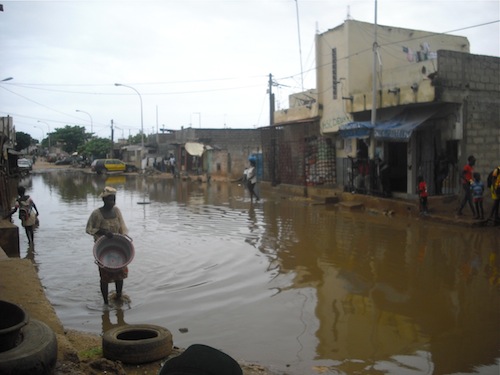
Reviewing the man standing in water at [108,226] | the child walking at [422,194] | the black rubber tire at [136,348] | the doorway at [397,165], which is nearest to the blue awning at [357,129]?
the doorway at [397,165]

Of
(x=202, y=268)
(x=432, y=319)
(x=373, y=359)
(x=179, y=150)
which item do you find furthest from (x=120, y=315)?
(x=179, y=150)

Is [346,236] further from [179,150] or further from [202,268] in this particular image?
[179,150]

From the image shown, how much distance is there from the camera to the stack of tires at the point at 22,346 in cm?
322

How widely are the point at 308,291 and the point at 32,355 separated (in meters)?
4.80

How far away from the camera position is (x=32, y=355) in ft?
10.8

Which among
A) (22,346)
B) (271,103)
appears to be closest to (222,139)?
(271,103)

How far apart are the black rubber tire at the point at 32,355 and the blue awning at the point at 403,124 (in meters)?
14.5

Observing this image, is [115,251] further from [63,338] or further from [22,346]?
[22,346]

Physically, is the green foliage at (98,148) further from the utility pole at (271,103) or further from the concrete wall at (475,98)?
the concrete wall at (475,98)

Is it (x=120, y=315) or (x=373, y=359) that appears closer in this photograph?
(x=373, y=359)

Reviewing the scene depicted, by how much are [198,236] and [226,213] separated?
15.6ft

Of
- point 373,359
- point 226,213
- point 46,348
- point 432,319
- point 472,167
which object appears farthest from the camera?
point 226,213

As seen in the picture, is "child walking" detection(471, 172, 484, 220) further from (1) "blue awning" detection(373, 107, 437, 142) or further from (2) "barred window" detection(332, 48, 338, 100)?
(2) "barred window" detection(332, 48, 338, 100)

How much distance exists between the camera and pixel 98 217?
703 cm
